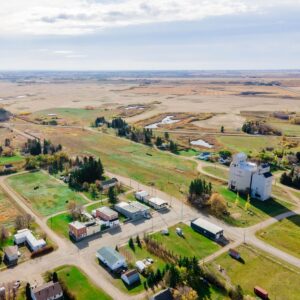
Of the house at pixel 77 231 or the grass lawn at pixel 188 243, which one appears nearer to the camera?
the grass lawn at pixel 188 243

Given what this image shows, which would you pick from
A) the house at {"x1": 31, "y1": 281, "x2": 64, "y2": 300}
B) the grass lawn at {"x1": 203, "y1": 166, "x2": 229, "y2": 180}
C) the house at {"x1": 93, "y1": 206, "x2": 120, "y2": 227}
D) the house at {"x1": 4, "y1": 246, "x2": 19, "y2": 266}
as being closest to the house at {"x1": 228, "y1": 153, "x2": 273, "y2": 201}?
the grass lawn at {"x1": 203, "y1": 166, "x2": 229, "y2": 180}

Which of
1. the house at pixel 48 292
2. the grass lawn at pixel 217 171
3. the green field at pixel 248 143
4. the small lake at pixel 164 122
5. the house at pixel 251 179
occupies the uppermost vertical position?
the house at pixel 251 179

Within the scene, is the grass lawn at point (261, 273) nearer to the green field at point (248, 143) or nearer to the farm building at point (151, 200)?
the farm building at point (151, 200)

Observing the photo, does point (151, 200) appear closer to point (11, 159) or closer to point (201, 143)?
point (11, 159)

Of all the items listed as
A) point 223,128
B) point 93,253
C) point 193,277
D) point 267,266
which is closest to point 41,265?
point 93,253

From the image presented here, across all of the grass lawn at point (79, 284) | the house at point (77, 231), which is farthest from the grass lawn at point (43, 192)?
the grass lawn at point (79, 284)

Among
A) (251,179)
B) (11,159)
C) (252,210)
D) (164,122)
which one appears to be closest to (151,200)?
(252,210)

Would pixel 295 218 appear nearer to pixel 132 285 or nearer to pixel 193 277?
pixel 193 277
